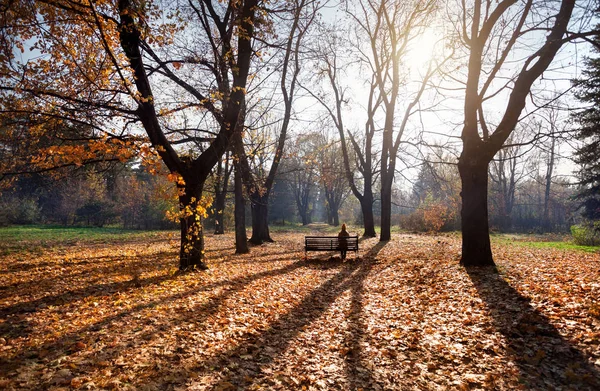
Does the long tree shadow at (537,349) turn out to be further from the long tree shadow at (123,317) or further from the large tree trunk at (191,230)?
the large tree trunk at (191,230)

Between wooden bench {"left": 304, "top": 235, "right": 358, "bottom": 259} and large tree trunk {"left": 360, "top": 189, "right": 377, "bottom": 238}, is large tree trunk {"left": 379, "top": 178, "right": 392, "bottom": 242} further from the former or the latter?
wooden bench {"left": 304, "top": 235, "right": 358, "bottom": 259}

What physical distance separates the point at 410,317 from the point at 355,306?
125 cm

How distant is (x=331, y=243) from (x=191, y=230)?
585 centimetres

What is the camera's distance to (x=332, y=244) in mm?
12602

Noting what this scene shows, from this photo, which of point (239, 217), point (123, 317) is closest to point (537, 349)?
point (123, 317)

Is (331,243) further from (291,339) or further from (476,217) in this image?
(291,339)

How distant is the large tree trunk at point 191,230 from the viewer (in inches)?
343

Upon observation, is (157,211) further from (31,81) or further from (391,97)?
(31,81)

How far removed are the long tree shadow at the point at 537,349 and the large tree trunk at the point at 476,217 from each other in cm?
256

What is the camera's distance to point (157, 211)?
35438 millimetres

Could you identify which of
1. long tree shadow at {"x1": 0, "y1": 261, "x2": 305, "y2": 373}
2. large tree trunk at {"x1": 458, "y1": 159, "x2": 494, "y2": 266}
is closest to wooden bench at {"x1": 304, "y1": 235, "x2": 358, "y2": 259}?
long tree shadow at {"x1": 0, "y1": 261, "x2": 305, "y2": 373}

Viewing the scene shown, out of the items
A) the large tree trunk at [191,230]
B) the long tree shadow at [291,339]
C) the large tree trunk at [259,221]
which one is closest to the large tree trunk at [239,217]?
the large tree trunk at [259,221]

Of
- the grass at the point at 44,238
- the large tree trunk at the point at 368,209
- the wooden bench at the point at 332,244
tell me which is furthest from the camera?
the large tree trunk at the point at 368,209

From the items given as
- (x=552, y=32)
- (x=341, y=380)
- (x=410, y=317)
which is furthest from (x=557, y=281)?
(x=552, y=32)
